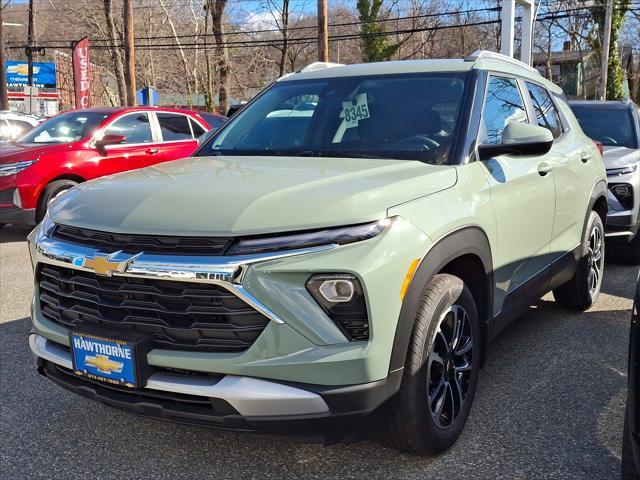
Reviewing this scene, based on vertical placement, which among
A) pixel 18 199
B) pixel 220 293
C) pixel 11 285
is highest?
pixel 220 293

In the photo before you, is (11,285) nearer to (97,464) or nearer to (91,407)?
(91,407)

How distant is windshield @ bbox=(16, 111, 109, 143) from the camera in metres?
8.86

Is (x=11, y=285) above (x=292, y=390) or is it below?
below

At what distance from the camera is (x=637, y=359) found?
82.4 inches

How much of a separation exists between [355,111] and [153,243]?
1.68 metres

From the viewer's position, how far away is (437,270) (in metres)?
2.68

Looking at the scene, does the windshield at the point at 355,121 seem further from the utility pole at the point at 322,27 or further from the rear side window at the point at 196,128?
the utility pole at the point at 322,27

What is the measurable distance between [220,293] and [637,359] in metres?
1.40

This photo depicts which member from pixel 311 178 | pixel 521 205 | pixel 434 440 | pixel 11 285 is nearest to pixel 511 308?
pixel 521 205

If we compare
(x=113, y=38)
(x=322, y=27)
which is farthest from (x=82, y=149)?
(x=113, y=38)

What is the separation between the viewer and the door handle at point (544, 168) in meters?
3.87

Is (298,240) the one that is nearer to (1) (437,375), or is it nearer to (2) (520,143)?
(1) (437,375)

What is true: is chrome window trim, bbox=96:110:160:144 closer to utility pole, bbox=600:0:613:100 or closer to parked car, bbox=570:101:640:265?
parked car, bbox=570:101:640:265

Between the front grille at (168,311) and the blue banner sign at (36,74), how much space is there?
66.8 meters
